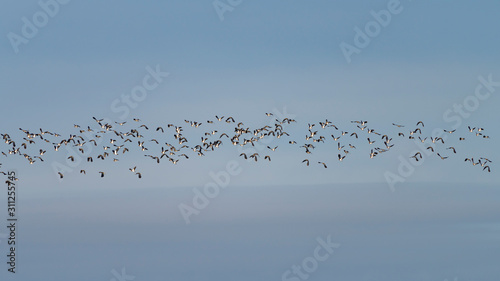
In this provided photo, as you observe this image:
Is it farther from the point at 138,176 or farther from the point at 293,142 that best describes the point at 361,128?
the point at 138,176

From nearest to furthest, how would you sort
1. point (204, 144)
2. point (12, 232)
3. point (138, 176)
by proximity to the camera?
point (12, 232) < point (138, 176) < point (204, 144)

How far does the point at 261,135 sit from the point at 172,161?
11536 mm

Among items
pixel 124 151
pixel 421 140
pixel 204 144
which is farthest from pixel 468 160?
pixel 124 151

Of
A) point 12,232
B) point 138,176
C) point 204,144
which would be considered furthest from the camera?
point 204,144

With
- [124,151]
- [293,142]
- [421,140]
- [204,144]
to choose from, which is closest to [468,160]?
[421,140]

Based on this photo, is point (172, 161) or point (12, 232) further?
point (172, 161)

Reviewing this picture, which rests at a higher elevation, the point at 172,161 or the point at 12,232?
the point at 172,161

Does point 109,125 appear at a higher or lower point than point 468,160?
higher

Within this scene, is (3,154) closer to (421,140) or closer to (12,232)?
(12,232)

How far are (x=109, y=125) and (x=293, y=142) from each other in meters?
23.1

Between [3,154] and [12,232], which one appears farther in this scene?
[3,154]

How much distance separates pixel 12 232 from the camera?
104m

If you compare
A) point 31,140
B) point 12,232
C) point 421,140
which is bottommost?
point 12,232

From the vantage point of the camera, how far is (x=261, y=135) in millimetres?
123125
